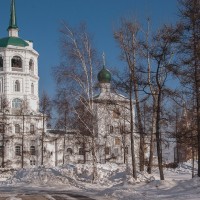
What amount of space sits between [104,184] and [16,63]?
41936 millimetres

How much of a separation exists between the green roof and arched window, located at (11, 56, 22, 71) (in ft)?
6.20

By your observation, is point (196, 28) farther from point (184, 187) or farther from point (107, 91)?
point (107, 91)

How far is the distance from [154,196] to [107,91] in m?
9.86

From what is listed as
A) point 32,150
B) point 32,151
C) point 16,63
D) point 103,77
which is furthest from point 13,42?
point 103,77

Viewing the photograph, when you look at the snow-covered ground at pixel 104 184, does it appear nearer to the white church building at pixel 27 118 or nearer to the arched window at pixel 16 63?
the white church building at pixel 27 118

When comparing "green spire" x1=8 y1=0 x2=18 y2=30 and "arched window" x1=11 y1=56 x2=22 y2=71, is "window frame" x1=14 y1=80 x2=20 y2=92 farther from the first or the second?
"green spire" x1=8 y1=0 x2=18 y2=30

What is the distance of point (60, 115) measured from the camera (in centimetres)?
4372

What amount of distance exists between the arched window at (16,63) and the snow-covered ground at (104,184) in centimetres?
2684

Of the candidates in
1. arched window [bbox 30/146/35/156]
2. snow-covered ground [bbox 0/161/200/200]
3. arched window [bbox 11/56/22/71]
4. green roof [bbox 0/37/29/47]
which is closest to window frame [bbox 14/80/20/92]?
arched window [bbox 11/56/22/71]

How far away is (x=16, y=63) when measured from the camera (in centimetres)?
6412

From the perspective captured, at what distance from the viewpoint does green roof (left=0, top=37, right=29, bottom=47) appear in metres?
63.1

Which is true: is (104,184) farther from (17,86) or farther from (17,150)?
(17,86)

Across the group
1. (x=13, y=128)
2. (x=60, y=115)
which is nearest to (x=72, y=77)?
(x=60, y=115)

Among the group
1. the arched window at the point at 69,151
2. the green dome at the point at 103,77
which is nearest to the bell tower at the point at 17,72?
the arched window at the point at 69,151
